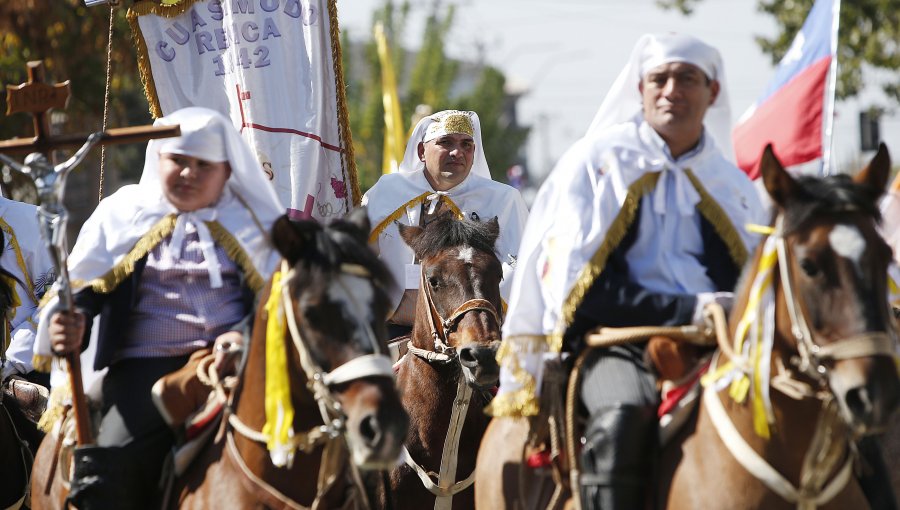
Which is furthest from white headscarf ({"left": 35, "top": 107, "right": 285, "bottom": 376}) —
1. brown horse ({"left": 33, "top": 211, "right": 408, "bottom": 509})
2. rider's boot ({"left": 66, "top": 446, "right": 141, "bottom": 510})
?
brown horse ({"left": 33, "top": 211, "right": 408, "bottom": 509})

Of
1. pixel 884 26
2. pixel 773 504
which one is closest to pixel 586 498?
pixel 773 504

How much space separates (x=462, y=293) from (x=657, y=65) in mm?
2155

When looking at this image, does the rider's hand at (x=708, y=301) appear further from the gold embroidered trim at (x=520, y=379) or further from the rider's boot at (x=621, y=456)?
the gold embroidered trim at (x=520, y=379)

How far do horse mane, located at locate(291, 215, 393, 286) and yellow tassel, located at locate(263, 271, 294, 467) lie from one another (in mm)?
189

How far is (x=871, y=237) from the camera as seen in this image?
16.0 feet

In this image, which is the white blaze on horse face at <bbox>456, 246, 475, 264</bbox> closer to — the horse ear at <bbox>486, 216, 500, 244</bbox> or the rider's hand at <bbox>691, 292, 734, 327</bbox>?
the horse ear at <bbox>486, 216, 500, 244</bbox>

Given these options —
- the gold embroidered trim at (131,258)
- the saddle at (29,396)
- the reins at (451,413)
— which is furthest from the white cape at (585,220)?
the saddle at (29,396)

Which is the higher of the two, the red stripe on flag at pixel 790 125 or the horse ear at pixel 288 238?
the red stripe on flag at pixel 790 125

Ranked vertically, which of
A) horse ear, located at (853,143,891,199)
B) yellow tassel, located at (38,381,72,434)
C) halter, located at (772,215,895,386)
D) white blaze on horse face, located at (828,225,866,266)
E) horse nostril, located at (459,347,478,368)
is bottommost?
horse nostril, located at (459,347,478,368)

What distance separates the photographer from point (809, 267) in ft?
16.0

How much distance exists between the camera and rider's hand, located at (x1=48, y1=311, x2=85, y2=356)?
5.93 metres

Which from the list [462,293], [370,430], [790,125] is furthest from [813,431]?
[462,293]

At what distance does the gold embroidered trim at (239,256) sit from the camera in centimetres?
631

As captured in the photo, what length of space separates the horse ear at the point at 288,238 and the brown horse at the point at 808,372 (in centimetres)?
165
